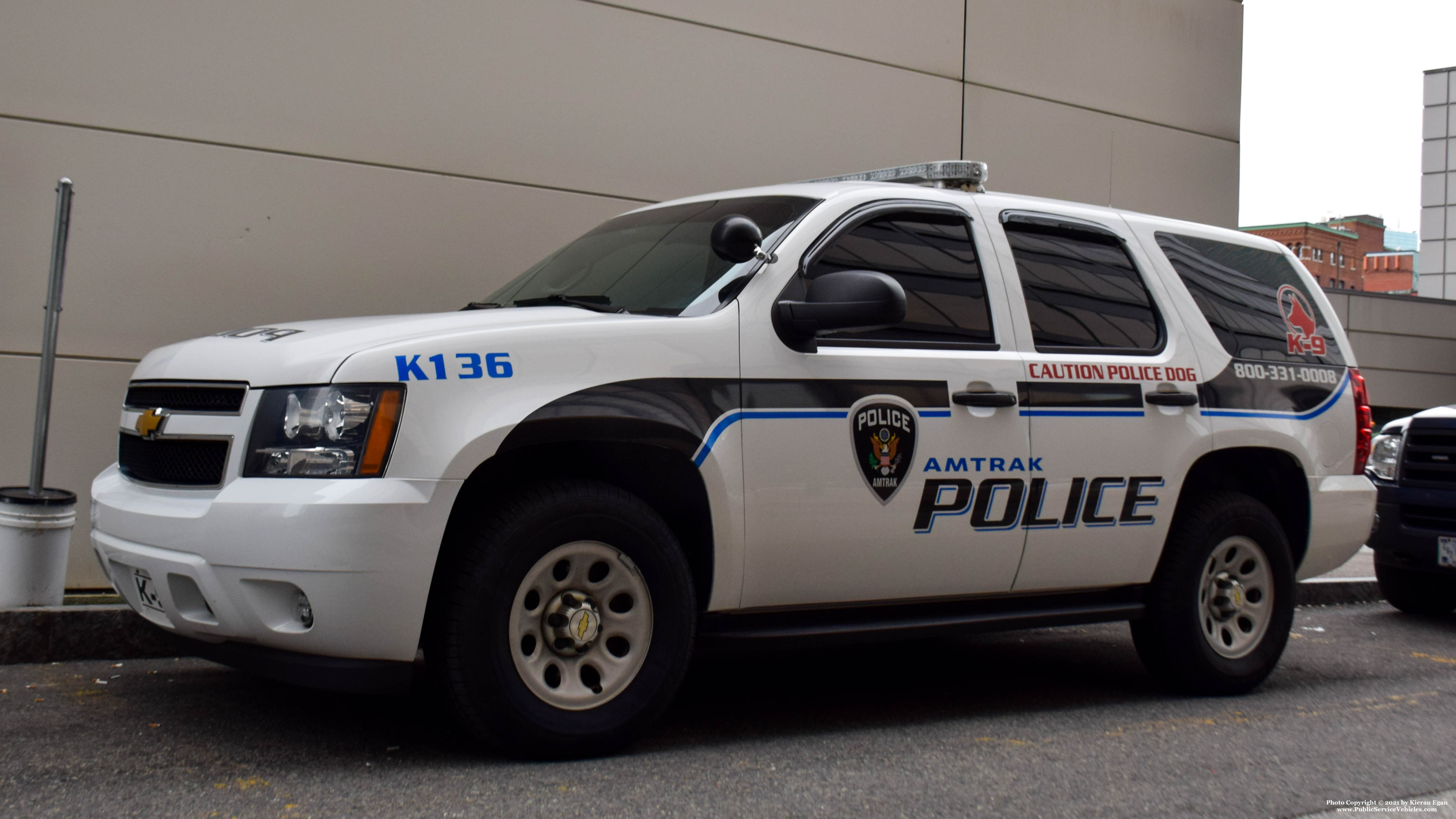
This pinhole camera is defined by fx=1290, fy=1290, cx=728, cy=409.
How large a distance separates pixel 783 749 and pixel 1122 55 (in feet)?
26.1

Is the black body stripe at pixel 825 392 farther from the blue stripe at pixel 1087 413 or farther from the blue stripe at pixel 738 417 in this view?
the blue stripe at pixel 1087 413

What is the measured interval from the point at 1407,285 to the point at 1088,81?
82.8m

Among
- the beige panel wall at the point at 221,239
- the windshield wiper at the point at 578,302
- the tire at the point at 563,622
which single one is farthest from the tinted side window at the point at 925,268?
the beige panel wall at the point at 221,239

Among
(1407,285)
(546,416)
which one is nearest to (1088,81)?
(546,416)

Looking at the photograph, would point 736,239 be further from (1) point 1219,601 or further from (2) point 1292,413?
(2) point 1292,413

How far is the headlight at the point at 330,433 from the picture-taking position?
3.53 meters

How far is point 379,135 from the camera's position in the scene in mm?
7258

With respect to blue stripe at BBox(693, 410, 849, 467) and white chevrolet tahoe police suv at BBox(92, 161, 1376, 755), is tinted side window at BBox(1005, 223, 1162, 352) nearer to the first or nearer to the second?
white chevrolet tahoe police suv at BBox(92, 161, 1376, 755)

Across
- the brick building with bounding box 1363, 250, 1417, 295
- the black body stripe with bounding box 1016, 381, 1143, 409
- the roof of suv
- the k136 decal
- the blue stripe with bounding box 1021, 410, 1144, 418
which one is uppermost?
the brick building with bounding box 1363, 250, 1417, 295

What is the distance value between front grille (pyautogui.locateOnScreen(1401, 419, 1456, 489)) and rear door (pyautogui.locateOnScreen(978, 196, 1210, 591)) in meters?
3.40

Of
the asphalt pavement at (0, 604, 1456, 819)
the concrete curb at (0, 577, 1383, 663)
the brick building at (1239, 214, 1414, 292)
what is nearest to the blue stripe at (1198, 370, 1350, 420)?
the asphalt pavement at (0, 604, 1456, 819)

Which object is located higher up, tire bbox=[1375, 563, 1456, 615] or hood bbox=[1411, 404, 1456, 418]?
hood bbox=[1411, 404, 1456, 418]

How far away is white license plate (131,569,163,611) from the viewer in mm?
3818

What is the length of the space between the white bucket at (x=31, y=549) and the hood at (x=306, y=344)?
1450mm
